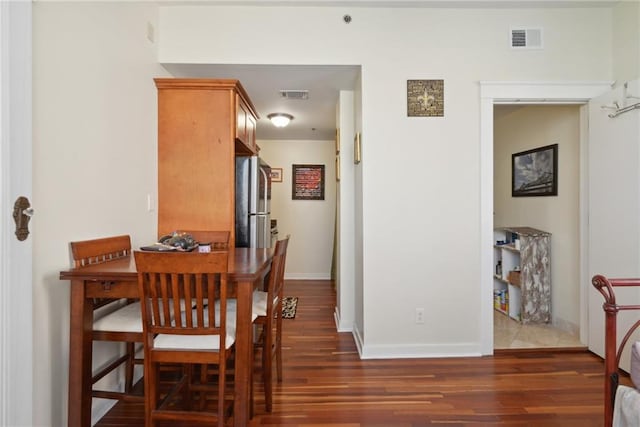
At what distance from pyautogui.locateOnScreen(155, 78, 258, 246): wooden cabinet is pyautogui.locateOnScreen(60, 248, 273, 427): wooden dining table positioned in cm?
107

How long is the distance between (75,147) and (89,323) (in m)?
0.89

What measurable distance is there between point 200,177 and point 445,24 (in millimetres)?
2272

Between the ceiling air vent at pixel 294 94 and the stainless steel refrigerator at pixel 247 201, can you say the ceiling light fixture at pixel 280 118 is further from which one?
the stainless steel refrigerator at pixel 247 201

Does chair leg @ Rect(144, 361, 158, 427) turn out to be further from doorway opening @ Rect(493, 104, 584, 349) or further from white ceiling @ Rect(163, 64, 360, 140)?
doorway opening @ Rect(493, 104, 584, 349)

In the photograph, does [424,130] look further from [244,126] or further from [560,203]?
[560,203]

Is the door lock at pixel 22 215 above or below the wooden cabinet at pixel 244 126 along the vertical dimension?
below

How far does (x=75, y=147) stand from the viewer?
5.47ft

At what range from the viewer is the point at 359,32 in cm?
255

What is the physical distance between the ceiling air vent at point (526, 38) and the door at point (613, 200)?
0.64 meters

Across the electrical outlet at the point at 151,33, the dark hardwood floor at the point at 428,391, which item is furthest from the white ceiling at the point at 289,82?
the dark hardwood floor at the point at 428,391

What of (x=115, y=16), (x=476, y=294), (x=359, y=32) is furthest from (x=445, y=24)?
(x=115, y=16)

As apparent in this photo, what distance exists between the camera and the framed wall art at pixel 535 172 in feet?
10.6

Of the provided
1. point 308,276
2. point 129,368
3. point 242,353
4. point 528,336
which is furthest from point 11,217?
point 308,276

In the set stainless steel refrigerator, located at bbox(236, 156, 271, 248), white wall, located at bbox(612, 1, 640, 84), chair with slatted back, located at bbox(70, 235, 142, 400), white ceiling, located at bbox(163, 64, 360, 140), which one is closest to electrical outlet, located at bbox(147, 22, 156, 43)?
white ceiling, located at bbox(163, 64, 360, 140)
